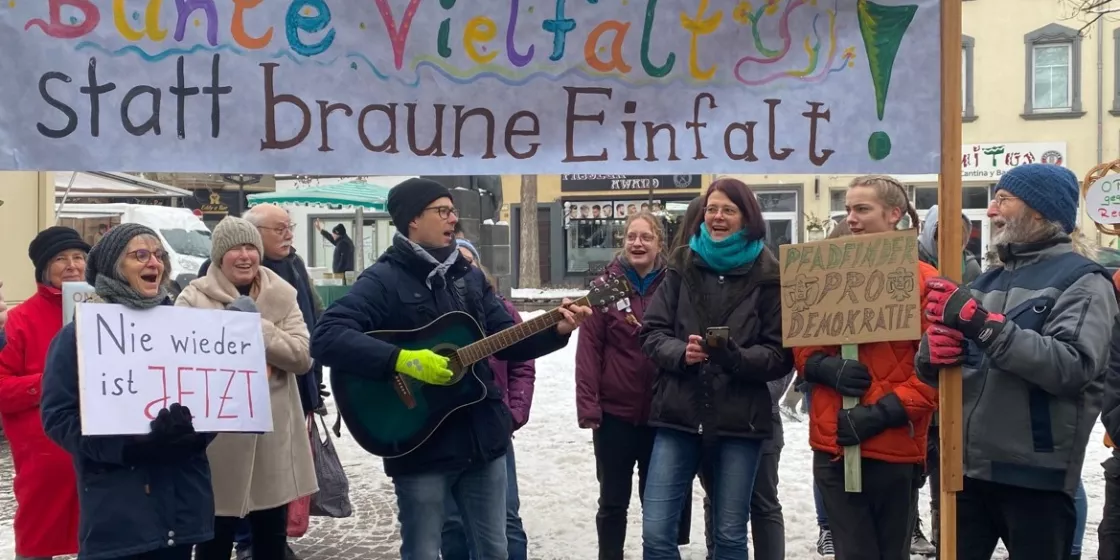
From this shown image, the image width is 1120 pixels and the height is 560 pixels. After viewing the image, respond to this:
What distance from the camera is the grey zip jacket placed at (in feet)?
10.5

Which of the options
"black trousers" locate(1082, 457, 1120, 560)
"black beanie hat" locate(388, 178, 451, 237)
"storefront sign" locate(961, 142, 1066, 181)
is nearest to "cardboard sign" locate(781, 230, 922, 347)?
"black beanie hat" locate(388, 178, 451, 237)

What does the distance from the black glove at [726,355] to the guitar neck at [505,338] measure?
54 cm

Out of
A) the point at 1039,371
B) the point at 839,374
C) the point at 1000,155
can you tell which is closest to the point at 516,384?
the point at 839,374

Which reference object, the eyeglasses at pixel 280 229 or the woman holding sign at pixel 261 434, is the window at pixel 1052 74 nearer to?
the eyeglasses at pixel 280 229

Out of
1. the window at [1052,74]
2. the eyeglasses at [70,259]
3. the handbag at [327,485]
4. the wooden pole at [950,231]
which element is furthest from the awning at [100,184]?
the window at [1052,74]

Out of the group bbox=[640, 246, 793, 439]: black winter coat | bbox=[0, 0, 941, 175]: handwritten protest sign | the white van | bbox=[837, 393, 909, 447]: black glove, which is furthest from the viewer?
the white van

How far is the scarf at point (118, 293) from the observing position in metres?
3.36

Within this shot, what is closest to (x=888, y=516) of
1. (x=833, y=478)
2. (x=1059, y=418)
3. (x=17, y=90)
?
(x=833, y=478)

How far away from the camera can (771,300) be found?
4.18m

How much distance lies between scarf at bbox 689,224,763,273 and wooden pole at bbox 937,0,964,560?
874 mm

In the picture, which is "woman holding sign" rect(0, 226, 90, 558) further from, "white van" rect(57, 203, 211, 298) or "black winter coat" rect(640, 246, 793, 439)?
"white van" rect(57, 203, 211, 298)

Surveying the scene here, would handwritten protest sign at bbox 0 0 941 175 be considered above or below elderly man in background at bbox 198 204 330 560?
above

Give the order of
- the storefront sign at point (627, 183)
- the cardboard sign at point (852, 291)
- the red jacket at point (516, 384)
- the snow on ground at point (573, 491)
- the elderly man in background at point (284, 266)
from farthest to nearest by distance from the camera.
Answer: the storefront sign at point (627, 183)
the snow on ground at point (573, 491)
the elderly man in background at point (284, 266)
the red jacket at point (516, 384)
the cardboard sign at point (852, 291)

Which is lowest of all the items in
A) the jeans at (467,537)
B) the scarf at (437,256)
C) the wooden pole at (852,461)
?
the jeans at (467,537)
